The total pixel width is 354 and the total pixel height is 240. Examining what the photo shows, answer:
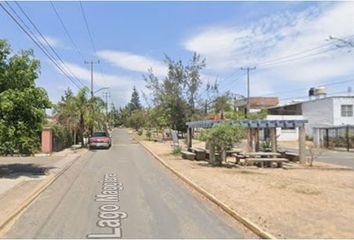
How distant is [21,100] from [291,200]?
11.9m

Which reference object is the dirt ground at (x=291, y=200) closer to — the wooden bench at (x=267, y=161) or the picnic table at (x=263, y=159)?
the wooden bench at (x=267, y=161)

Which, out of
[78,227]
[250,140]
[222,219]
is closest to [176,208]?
[222,219]

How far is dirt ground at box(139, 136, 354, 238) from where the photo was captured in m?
9.88

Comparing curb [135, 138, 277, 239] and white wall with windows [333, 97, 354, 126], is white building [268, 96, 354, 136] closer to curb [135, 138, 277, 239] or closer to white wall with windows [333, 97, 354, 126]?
white wall with windows [333, 97, 354, 126]

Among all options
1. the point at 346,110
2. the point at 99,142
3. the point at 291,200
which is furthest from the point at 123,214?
the point at 346,110

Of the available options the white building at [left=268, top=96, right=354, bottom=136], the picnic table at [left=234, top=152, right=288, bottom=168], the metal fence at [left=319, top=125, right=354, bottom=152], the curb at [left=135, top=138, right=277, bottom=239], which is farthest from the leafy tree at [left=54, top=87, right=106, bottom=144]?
the curb at [left=135, top=138, right=277, bottom=239]

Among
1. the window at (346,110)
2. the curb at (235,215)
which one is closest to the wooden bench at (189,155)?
the curb at (235,215)

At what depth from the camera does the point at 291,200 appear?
44.1ft

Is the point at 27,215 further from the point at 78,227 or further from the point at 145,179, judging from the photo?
the point at 145,179

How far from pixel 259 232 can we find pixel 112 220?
3.20 meters

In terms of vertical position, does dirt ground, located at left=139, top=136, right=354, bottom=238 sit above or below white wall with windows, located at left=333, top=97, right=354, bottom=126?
below

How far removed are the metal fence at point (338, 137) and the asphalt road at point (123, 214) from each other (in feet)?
105

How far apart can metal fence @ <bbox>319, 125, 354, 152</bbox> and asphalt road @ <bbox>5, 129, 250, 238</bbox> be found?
31.9 m

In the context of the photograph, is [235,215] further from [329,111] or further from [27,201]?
[329,111]
